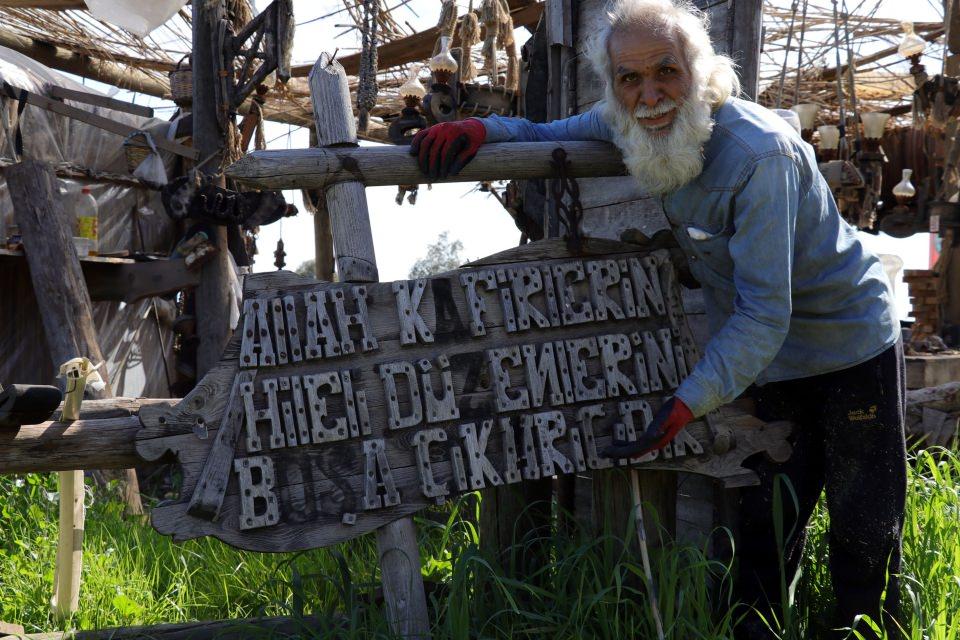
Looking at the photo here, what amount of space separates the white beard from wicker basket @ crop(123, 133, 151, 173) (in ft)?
16.2

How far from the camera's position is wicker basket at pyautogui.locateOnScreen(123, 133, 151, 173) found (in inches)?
263

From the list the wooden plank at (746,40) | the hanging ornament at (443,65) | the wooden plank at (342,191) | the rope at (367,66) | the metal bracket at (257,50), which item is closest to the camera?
the wooden plank at (342,191)

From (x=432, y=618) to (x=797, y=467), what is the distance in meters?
1.29

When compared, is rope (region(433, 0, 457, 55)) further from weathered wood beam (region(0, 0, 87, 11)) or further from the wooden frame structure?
weathered wood beam (region(0, 0, 87, 11))

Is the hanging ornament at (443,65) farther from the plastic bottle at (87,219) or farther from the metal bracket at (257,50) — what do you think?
the plastic bottle at (87,219)

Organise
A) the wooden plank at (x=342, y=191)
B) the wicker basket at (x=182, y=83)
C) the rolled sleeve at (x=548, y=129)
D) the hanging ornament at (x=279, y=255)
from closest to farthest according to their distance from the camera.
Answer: the wooden plank at (x=342, y=191) < the rolled sleeve at (x=548, y=129) < the wicker basket at (x=182, y=83) < the hanging ornament at (x=279, y=255)

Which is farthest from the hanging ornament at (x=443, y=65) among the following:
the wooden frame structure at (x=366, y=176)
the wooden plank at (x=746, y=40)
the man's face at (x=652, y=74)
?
the man's face at (x=652, y=74)

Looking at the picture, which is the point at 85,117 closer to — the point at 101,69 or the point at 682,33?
the point at 101,69

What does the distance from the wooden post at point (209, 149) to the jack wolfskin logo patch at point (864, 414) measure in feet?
15.2

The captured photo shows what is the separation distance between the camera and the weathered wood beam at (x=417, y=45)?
6.61 metres

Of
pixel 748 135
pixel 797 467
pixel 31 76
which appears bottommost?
pixel 797 467

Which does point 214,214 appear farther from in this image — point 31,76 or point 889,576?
point 889,576

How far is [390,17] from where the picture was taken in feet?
24.0

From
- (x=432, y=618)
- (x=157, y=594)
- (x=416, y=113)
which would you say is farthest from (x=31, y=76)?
(x=432, y=618)
